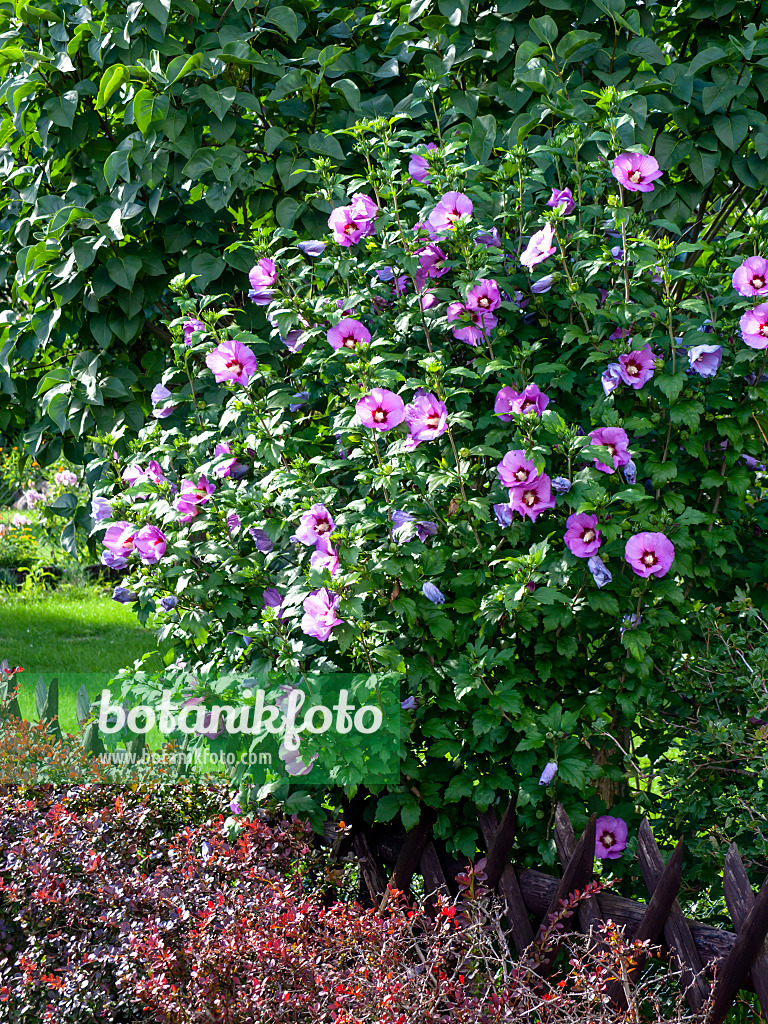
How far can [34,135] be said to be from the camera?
2.81m

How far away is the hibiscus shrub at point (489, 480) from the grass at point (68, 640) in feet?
7.65

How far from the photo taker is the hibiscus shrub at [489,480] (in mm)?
2006

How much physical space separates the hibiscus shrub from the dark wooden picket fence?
9 centimetres

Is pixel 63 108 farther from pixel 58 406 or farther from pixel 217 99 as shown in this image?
pixel 58 406

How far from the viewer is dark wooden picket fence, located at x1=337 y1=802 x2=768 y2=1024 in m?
1.62

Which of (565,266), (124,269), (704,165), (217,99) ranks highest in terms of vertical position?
(217,99)

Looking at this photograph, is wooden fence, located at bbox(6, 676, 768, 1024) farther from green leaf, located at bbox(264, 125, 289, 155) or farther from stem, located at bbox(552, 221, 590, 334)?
green leaf, located at bbox(264, 125, 289, 155)

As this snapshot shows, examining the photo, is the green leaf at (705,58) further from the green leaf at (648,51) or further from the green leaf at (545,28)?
the green leaf at (545,28)

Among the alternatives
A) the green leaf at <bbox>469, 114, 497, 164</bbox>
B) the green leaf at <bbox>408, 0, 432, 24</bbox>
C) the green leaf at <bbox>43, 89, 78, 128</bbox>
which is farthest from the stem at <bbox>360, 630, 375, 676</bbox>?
the green leaf at <bbox>43, 89, 78, 128</bbox>

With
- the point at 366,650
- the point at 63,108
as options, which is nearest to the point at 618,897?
the point at 366,650

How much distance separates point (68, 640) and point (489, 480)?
4.63 meters

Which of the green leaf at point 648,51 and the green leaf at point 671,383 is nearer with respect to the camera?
the green leaf at point 671,383

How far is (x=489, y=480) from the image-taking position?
2166 millimetres

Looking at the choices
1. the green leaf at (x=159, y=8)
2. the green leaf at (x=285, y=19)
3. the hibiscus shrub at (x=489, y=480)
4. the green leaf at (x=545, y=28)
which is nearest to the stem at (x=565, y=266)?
the hibiscus shrub at (x=489, y=480)
